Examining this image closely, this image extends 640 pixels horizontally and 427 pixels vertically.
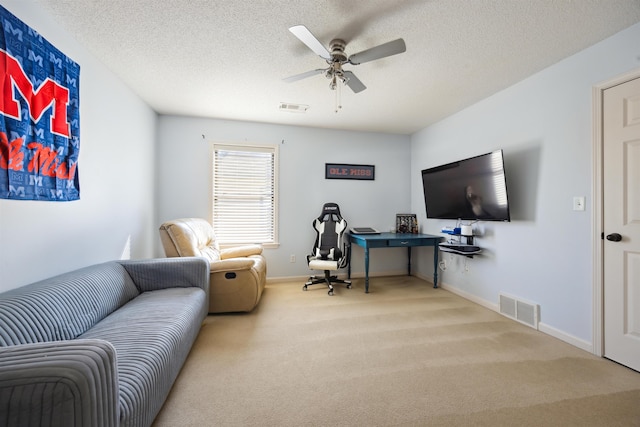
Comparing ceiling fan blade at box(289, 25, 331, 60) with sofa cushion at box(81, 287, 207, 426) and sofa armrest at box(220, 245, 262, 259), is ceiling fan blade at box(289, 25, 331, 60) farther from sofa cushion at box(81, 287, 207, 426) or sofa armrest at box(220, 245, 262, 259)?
sofa armrest at box(220, 245, 262, 259)

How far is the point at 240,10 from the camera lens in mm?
1712

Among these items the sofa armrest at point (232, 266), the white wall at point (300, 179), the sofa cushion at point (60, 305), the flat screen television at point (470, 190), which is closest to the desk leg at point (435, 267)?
the flat screen television at point (470, 190)

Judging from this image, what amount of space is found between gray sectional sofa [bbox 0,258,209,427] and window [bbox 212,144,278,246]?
152cm

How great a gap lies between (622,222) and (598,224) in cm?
13

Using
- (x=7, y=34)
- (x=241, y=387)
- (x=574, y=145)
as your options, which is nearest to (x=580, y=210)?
(x=574, y=145)

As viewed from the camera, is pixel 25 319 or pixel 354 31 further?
pixel 354 31

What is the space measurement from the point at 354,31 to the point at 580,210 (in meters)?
2.37

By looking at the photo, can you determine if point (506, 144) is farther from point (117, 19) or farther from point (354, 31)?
point (117, 19)

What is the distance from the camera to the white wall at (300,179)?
3.70 m

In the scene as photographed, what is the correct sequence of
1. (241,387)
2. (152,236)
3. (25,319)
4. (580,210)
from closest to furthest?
(25,319) → (241,387) → (580,210) → (152,236)

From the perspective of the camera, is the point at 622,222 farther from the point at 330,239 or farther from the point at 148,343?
the point at 148,343

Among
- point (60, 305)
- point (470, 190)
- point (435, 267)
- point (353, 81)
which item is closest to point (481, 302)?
point (435, 267)

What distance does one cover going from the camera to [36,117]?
1.60m

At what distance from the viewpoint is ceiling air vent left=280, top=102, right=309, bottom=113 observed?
127 inches
